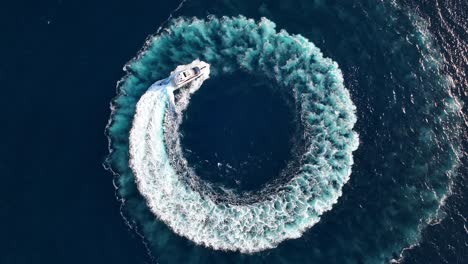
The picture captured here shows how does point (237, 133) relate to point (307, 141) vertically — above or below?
below

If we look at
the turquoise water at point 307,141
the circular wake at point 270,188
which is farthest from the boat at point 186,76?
the turquoise water at point 307,141

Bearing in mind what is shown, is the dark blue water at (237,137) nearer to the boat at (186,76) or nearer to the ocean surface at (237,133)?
the ocean surface at (237,133)

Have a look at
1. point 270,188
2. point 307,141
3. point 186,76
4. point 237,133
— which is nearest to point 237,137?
point 237,133

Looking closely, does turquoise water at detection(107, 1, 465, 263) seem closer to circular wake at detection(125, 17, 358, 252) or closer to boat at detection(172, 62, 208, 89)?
circular wake at detection(125, 17, 358, 252)

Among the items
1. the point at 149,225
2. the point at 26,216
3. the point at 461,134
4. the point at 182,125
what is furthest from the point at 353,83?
the point at 26,216

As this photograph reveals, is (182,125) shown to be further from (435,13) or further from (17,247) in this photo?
(435,13)

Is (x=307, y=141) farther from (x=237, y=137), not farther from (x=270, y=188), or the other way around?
(x=237, y=137)
